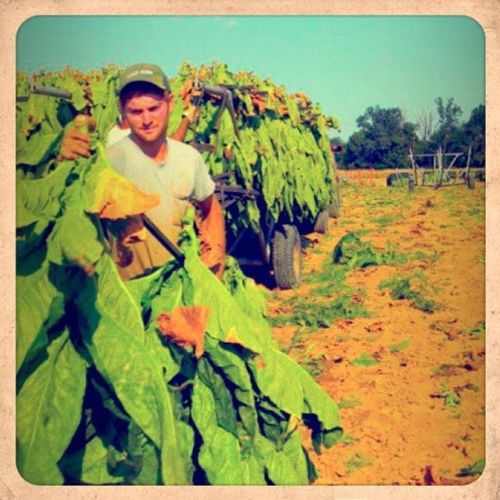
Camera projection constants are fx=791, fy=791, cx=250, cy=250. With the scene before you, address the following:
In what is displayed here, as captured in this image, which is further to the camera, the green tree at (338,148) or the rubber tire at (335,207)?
the rubber tire at (335,207)

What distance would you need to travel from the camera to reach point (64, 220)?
12.3 feet

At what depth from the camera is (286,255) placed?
222 inches

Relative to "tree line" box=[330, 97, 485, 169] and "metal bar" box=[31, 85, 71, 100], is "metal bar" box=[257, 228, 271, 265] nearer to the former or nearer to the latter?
"tree line" box=[330, 97, 485, 169]

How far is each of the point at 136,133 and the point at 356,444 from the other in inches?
81.9

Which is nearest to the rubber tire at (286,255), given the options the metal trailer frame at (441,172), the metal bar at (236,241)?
the metal bar at (236,241)

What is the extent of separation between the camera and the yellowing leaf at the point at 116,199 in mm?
3789

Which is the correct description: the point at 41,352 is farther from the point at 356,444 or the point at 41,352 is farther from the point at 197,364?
the point at 356,444

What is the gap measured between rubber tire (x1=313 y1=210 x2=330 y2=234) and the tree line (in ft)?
2.92

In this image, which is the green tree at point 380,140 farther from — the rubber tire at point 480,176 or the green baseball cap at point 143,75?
the green baseball cap at point 143,75

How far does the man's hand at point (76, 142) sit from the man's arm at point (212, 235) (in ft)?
2.28

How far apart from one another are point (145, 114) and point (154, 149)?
7.6 inches

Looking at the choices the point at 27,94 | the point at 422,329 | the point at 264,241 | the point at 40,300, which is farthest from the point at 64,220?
the point at 422,329

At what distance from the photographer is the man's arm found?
4.34m

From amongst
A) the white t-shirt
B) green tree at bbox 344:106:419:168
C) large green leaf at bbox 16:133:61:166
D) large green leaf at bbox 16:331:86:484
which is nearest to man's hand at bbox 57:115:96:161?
large green leaf at bbox 16:133:61:166
